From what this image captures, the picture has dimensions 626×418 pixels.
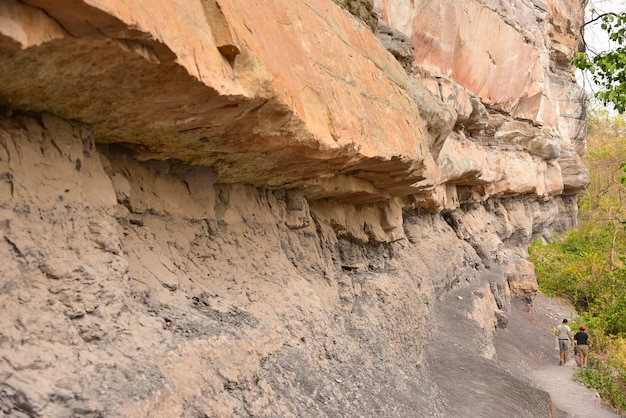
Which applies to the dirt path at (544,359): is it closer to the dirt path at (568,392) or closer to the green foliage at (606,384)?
the dirt path at (568,392)

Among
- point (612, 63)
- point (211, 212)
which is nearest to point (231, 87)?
point (211, 212)

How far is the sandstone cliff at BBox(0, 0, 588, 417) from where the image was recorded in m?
2.00

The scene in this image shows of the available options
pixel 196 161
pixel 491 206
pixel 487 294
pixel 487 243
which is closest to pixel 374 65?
pixel 196 161

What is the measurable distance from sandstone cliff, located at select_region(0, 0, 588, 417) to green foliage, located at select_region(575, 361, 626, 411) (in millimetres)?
2707

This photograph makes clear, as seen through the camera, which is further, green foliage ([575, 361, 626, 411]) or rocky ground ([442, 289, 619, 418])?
green foliage ([575, 361, 626, 411])

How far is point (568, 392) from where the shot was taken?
26.4 ft

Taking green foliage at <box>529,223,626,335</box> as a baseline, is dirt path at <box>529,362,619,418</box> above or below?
below

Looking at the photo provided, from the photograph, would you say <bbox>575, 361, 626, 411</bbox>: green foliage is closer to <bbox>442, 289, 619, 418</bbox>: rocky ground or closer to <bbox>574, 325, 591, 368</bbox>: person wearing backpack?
<bbox>442, 289, 619, 418</bbox>: rocky ground

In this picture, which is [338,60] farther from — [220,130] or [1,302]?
[1,302]

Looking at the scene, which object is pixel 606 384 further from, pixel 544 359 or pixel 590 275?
pixel 590 275

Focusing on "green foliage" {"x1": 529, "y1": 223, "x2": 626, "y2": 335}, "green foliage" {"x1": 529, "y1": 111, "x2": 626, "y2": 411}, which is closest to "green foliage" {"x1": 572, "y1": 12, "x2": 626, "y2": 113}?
"green foliage" {"x1": 529, "y1": 111, "x2": 626, "y2": 411}

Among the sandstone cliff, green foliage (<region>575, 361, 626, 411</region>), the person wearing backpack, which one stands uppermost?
the sandstone cliff

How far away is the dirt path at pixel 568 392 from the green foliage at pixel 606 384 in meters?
0.13

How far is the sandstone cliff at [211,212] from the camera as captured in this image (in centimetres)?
200
